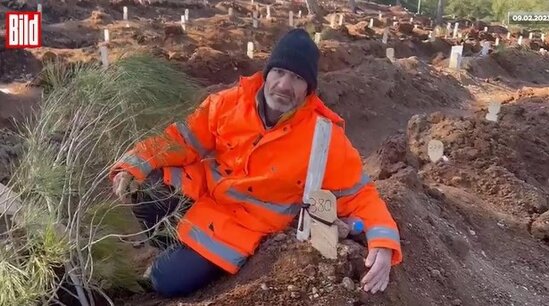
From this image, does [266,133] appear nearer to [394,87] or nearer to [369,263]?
[369,263]

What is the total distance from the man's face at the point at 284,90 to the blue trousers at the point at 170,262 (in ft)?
1.87

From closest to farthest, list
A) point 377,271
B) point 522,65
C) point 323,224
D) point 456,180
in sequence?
1. point 377,271
2. point 323,224
3. point 456,180
4. point 522,65

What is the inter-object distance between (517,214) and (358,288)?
8.39ft

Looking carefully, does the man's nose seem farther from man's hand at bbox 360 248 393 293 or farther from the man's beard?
man's hand at bbox 360 248 393 293

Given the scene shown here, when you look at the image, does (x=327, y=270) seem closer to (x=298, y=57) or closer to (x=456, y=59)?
(x=298, y=57)

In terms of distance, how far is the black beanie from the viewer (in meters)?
2.66

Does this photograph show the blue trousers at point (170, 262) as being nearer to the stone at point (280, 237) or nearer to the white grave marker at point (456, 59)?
the stone at point (280, 237)

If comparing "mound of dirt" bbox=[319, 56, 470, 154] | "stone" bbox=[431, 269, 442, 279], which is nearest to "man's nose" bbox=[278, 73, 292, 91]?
"stone" bbox=[431, 269, 442, 279]

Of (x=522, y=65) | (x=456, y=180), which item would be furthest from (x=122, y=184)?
(x=522, y=65)

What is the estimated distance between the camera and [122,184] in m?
2.52

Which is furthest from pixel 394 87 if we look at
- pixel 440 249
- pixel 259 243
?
pixel 259 243

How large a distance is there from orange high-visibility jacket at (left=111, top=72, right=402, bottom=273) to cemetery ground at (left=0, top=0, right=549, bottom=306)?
0.13 m

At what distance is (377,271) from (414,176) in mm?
1922

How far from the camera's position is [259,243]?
2.81m
